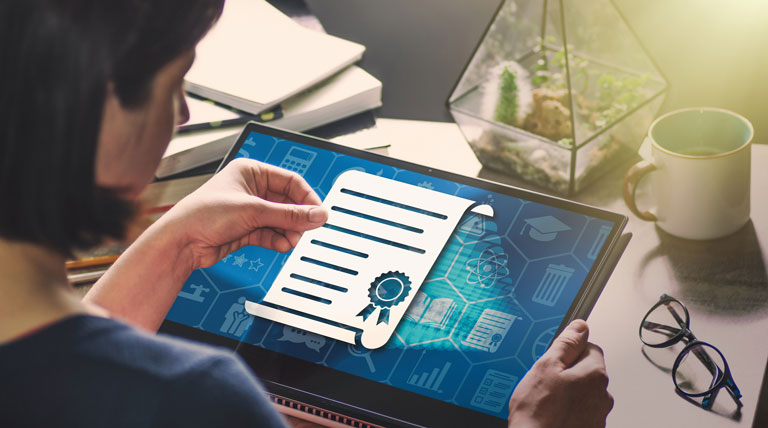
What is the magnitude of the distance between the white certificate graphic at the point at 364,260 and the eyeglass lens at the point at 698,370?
28 centimetres

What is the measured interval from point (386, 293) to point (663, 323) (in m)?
0.33

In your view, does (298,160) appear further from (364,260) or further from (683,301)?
(683,301)

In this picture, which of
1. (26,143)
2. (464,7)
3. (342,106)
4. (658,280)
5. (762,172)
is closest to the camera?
(26,143)

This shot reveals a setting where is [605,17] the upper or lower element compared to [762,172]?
upper

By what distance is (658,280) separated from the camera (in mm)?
949

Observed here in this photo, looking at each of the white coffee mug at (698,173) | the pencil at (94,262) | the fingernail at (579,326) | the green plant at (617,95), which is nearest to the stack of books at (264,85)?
the pencil at (94,262)

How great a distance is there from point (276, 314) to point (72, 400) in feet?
1.26

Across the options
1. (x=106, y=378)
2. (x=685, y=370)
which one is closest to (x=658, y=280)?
(x=685, y=370)

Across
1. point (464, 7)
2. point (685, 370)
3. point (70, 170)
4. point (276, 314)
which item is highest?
point (70, 170)

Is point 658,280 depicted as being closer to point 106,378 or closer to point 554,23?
point 554,23

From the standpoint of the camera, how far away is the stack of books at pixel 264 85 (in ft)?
3.72

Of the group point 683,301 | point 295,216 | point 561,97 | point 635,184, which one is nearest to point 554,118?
point 561,97

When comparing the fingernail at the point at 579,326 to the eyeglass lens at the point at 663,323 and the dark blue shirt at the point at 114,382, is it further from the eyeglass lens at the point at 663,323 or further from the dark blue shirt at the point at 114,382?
the dark blue shirt at the point at 114,382

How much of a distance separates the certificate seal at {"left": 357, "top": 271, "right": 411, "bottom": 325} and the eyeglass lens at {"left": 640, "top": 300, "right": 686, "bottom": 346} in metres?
0.29
